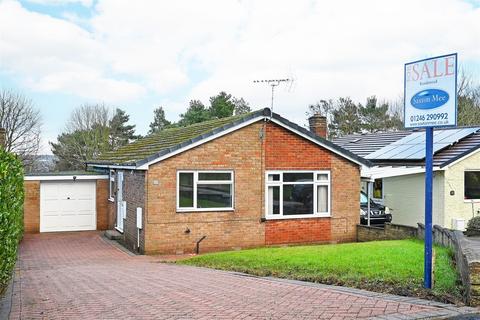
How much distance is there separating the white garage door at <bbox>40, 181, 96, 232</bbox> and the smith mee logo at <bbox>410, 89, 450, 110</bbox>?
1900 cm

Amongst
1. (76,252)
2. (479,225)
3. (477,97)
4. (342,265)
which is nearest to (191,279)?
(342,265)

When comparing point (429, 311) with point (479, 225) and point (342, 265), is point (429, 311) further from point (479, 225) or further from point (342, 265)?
Result: point (479, 225)

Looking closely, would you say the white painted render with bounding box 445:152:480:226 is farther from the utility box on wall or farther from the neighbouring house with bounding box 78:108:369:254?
the utility box on wall

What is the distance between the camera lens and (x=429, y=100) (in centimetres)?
841

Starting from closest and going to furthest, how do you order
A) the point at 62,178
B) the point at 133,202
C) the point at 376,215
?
the point at 133,202, the point at 376,215, the point at 62,178

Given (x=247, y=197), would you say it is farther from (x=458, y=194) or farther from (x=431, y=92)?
(x=431, y=92)

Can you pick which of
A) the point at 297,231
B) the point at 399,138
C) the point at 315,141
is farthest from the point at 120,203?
the point at 399,138

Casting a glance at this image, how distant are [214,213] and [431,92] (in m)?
11.0

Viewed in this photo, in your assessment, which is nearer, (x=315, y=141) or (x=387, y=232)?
(x=387, y=232)

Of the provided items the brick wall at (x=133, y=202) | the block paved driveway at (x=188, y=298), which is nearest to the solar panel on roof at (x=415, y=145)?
the brick wall at (x=133, y=202)

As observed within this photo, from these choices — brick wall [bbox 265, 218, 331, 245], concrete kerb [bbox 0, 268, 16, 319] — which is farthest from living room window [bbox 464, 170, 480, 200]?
concrete kerb [bbox 0, 268, 16, 319]

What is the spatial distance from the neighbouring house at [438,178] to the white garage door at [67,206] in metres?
12.2

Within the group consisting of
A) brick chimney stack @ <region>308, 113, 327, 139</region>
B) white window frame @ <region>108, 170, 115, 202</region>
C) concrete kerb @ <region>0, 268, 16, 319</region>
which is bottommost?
concrete kerb @ <region>0, 268, 16, 319</region>

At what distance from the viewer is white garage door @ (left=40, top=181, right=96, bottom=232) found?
79.5 ft
